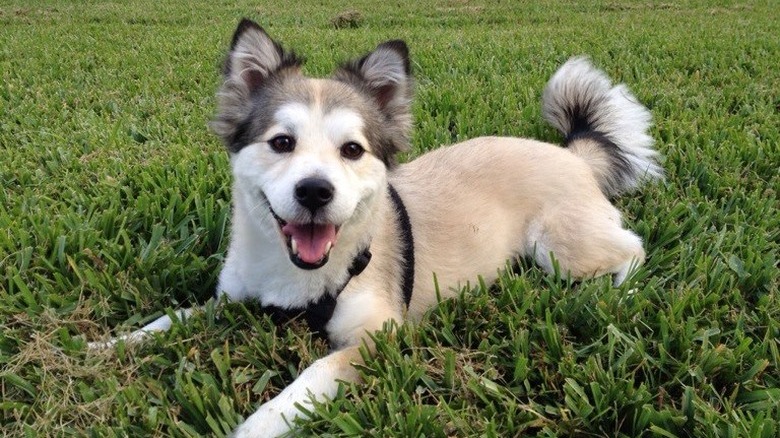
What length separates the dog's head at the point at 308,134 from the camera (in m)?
2.09

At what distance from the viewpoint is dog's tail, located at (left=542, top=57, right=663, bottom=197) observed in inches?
134

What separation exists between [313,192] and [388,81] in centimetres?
84

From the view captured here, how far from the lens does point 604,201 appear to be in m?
3.06

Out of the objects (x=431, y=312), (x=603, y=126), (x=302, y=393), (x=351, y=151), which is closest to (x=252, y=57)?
(x=351, y=151)

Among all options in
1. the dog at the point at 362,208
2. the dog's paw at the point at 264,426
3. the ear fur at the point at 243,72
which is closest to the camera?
the dog's paw at the point at 264,426

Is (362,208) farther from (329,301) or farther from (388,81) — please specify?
(388,81)

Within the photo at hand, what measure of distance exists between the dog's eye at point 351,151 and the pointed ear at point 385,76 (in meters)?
0.39

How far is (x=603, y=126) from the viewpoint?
11.9ft

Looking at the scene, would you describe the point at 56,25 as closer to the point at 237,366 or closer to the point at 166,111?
Result: the point at 166,111

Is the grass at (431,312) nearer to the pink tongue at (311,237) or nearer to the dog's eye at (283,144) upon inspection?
the pink tongue at (311,237)

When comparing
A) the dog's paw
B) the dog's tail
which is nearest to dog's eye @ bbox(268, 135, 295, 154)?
the dog's paw

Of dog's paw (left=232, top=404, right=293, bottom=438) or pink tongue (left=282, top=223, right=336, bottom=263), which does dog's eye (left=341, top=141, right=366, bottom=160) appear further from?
dog's paw (left=232, top=404, right=293, bottom=438)

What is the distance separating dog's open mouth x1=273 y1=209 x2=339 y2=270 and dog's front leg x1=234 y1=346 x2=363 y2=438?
1.14ft

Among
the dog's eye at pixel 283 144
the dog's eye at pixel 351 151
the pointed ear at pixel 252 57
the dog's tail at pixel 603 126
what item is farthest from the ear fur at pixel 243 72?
the dog's tail at pixel 603 126
